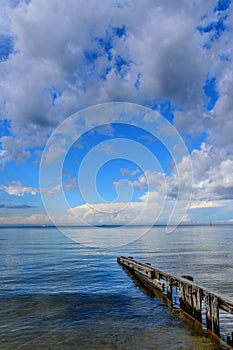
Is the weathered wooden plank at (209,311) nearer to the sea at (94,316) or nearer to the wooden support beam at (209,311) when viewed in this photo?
the wooden support beam at (209,311)

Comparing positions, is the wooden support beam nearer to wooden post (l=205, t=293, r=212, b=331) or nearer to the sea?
wooden post (l=205, t=293, r=212, b=331)

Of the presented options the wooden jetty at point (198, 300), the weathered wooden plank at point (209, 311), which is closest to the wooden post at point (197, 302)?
the wooden jetty at point (198, 300)

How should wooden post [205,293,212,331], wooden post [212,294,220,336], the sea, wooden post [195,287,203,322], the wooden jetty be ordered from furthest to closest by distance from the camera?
1. wooden post [195,287,203,322]
2. wooden post [205,293,212,331]
3. wooden post [212,294,220,336]
4. the wooden jetty
5. the sea

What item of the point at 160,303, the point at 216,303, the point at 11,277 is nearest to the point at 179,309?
the point at 160,303

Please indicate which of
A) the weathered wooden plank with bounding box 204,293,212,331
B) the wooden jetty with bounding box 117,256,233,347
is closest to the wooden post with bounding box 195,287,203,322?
the wooden jetty with bounding box 117,256,233,347

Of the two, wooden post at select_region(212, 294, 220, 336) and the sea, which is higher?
wooden post at select_region(212, 294, 220, 336)

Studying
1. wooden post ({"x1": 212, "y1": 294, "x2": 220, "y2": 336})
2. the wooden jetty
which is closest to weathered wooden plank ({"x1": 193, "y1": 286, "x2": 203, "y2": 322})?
the wooden jetty

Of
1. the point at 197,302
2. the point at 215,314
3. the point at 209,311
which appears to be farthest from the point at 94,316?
the point at 215,314

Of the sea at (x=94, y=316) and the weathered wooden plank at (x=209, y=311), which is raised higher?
the weathered wooden plank at (x=209, y=311)

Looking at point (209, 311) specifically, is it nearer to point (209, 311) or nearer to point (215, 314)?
point (209, 311)

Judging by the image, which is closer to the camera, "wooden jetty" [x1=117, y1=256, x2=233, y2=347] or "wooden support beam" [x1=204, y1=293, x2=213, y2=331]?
"wooden jetty" [x1=117, y1=256, x2=233, y2=347]

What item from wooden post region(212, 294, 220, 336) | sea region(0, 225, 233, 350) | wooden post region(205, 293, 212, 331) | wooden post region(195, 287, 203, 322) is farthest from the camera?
wooden post region(195, 287, 203, 322)

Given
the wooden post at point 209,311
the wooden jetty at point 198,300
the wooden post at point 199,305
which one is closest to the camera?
the wooden jetty at point 198,300

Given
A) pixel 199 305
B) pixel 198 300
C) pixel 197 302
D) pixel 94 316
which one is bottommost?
pixel 94 316
